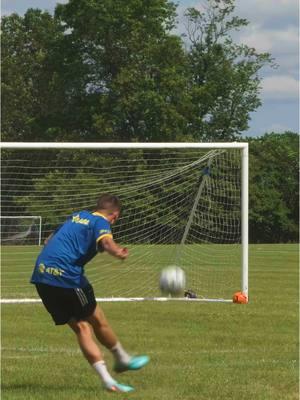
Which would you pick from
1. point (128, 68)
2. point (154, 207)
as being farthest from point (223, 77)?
point (154, 207)

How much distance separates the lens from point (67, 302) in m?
8.66

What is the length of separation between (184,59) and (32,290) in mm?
42386

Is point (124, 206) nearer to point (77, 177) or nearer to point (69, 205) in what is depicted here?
point (69, 205)

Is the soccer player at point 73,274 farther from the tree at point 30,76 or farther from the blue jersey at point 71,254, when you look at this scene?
the tree at point 30,76

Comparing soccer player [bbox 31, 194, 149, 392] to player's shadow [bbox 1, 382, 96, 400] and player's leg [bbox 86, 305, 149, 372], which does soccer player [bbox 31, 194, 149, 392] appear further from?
player's shadow [bbox 1, 382, 96, 400]

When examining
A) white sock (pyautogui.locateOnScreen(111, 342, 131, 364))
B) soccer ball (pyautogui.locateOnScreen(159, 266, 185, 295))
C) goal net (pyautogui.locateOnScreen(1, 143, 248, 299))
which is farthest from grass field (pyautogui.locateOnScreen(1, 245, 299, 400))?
goal net (pyautogui.locateOnScreen(1, 143, 248, 299))

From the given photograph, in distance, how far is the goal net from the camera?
18391 mm

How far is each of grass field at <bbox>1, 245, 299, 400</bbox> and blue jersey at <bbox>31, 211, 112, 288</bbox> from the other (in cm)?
100

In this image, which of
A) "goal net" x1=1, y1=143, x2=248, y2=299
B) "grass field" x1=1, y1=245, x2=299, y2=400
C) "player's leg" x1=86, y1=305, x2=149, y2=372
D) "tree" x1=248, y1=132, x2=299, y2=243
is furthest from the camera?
"tree" x1=248, y1=132, x2=299, y2=243

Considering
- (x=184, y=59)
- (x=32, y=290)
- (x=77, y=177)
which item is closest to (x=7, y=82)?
(x=184, y=59)

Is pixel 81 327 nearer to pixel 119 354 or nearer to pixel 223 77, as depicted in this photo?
pixel 119 354

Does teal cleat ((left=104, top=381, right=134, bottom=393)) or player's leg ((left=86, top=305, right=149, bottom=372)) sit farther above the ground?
player's leg ((left=86, top=305, right=149, bottom=372))

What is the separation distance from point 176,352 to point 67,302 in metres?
2.74

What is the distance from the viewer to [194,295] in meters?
17.3
